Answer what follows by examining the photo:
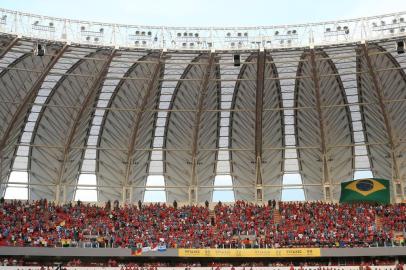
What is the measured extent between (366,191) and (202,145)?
654 inches

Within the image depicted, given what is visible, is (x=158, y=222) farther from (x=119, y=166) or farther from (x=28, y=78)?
(x=28, y=78)

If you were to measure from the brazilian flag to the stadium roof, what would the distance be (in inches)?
83.6

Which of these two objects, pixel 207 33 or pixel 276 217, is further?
pixel 276 217

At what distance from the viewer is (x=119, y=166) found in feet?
209

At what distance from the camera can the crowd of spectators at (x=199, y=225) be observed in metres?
52.1

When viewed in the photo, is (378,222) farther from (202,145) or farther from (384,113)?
(202,145)

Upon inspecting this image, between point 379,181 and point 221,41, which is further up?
point 221,41

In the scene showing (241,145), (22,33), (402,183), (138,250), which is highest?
(22,33)

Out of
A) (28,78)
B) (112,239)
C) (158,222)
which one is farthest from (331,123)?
(28,78)

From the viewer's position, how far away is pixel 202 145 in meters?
62.9

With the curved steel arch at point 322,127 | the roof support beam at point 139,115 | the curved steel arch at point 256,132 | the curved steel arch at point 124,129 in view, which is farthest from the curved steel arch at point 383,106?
the curved steel arch at point 124,129

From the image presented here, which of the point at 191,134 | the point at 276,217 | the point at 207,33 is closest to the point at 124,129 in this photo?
the point at 191,134

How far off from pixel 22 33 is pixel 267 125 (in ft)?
85.0

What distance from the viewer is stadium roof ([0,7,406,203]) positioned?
4853 centimetres
